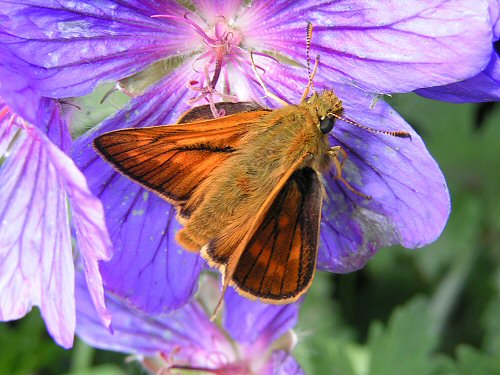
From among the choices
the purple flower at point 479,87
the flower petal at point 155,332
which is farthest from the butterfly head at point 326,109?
the flower petal at point 155,332

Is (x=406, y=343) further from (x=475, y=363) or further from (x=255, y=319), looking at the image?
(x=255, y=319)

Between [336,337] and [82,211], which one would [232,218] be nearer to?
[82,211]

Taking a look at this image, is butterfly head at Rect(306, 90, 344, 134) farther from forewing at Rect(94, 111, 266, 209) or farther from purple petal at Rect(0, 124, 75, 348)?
purple petal at Rect(0, 124, 75, 348)

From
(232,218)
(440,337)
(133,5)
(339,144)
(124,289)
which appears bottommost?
(440,337)

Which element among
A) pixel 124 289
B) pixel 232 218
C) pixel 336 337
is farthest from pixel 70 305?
pixel 336 337

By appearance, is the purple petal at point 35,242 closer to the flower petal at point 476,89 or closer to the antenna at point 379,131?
the antenna at point 379,131

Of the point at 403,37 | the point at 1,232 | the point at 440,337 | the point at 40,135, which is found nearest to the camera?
the point at 40,135
